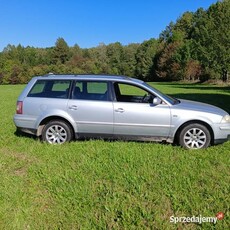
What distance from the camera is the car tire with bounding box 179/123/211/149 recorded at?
6023 millimetres

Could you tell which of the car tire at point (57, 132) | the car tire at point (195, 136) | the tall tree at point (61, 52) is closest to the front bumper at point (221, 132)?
the car tire at point (195, 136)

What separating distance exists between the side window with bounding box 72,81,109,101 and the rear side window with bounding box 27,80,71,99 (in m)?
0.25

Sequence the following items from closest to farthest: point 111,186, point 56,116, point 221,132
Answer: point 111,186 < point 221,132 < point 56,116

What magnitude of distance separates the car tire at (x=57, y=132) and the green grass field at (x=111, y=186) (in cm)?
34

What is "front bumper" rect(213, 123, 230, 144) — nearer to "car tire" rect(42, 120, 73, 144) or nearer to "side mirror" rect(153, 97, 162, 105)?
"side mirror" rect(153, 97, 162, 105)

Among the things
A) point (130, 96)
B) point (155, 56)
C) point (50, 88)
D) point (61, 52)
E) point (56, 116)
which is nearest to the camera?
point (56, 116)

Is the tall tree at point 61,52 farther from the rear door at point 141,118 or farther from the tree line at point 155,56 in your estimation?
the rear door at point 141,118

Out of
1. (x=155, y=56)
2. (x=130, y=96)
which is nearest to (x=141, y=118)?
(x=130, y=96)

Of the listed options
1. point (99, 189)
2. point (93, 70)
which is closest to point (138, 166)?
point (99, 189)

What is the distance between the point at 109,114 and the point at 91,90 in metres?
0.73

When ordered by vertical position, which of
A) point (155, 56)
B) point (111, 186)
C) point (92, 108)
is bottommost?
point (111, 186)

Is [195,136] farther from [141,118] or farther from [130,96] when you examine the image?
[130,96]

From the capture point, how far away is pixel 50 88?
6535mm

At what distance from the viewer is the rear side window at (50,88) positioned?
649 cm
